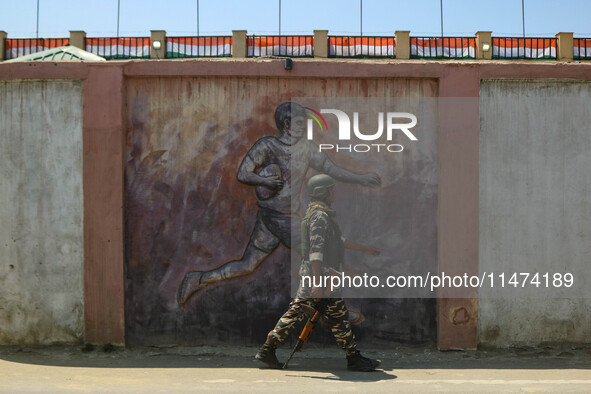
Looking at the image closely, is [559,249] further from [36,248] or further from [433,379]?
[36,248]

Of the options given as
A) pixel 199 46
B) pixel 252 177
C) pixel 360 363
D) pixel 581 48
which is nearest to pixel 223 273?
pixel 252 177

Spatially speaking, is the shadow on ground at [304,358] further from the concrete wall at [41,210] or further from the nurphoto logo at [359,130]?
the nurphoto logo at [359,130]

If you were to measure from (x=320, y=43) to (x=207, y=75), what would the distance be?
20.9 meters

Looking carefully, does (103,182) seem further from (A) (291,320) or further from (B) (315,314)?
(B) (315,314)

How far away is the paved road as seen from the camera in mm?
5176

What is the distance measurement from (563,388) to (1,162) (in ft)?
18.1

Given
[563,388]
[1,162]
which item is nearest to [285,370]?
[563,388]

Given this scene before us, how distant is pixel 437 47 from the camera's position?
2566 centimetres

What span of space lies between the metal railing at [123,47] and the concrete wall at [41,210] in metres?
20.9

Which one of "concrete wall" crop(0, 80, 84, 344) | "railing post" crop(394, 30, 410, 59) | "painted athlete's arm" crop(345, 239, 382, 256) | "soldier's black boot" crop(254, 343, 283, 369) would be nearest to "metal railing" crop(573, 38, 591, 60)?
"railing post" crop(394, 30, 410, 59)

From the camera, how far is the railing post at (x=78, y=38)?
28.8 meters

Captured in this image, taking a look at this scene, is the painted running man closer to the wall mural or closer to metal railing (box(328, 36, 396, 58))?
the wall mural

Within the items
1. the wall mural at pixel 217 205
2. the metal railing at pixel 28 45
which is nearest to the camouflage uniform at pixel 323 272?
the wall mural at pixel 217 205

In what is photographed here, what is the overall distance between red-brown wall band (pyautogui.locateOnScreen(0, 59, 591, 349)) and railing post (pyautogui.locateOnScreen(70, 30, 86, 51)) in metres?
24.3
